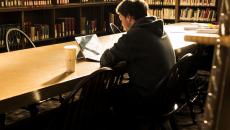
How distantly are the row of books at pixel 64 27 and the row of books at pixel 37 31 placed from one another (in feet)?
0.58

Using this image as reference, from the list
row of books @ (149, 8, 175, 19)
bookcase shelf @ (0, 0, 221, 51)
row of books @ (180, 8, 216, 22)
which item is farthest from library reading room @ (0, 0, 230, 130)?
row of books @ (149, 8, 175, 19)

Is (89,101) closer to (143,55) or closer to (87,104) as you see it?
(87,104)

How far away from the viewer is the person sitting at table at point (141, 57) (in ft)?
6.85

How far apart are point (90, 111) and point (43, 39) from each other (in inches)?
127

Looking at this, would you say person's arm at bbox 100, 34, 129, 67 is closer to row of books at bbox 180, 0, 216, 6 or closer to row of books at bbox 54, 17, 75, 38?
row of books at bbox 54, 17, 75, 38

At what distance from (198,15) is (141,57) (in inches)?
163

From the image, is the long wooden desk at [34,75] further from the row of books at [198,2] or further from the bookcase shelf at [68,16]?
the row of books at [198,2]

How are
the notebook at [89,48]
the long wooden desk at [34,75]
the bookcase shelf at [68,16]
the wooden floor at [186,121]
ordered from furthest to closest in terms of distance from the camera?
the bookcase shelf at [68,16]
the wooden floor at [186,121]
the notebook at [89,48]
the long wooden desk at [34,75]

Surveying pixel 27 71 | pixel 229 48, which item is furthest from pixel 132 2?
Result: pixel 229 48

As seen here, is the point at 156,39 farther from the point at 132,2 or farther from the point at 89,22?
the point at 89,22

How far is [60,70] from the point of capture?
206cm

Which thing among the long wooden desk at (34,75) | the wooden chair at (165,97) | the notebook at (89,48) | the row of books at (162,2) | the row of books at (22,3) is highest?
the row of books at (162,2)

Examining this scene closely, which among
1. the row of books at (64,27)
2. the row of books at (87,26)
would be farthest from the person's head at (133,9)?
the row of books at (87,26)

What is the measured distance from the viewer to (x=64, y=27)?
207 inches
